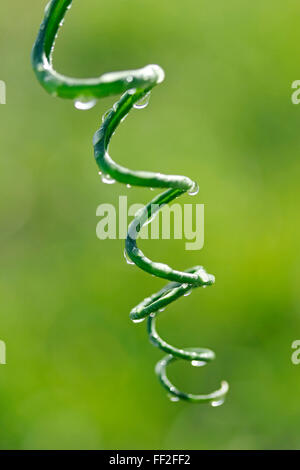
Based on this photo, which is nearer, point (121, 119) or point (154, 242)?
point (121, 119)

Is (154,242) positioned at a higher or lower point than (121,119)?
higher

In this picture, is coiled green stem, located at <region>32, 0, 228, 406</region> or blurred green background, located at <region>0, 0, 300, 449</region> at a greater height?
blurred green background, located at <region>0, 0, 300, 449</region>

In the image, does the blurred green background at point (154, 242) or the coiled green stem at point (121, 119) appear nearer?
the coiled green stem at point (121, 119)

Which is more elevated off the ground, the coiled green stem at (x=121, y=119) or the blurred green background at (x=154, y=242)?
the blurred green background at (x=154, y=242)

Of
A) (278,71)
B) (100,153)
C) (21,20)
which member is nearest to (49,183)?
(21,20)

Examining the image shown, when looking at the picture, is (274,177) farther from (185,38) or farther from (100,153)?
(100,153)

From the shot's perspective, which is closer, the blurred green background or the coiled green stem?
the coiled green stem
